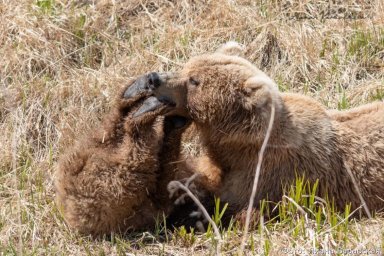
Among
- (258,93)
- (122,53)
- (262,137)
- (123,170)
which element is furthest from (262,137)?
(122,53)

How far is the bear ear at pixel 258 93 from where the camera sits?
582 centimetres

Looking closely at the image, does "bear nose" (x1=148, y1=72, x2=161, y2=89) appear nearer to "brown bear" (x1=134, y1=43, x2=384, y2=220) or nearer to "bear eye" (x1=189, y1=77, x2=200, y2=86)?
"brown bear" (x1=134, y1=43, x2=384, y2=220)

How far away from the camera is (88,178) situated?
221 inches

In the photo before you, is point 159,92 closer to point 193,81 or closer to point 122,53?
point 193,81

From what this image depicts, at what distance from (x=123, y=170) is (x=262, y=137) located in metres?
1.06

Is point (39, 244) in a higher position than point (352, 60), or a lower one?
lower

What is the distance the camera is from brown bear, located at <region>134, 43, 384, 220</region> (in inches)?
232

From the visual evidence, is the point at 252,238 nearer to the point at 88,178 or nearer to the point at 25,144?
the point at 88,178

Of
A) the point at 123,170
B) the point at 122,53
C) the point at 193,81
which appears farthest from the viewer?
the point at 122,53

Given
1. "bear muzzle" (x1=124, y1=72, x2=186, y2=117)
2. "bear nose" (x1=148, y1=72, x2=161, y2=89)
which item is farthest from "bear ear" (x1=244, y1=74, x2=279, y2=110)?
"bear nose" (x1=148, y1=72, x2=161, y2=89)

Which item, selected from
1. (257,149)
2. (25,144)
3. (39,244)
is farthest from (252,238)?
(25,144)

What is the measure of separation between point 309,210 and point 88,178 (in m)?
1.56

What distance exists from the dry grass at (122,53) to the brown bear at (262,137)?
3.87 feet

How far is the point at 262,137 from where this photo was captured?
19.3 feet
